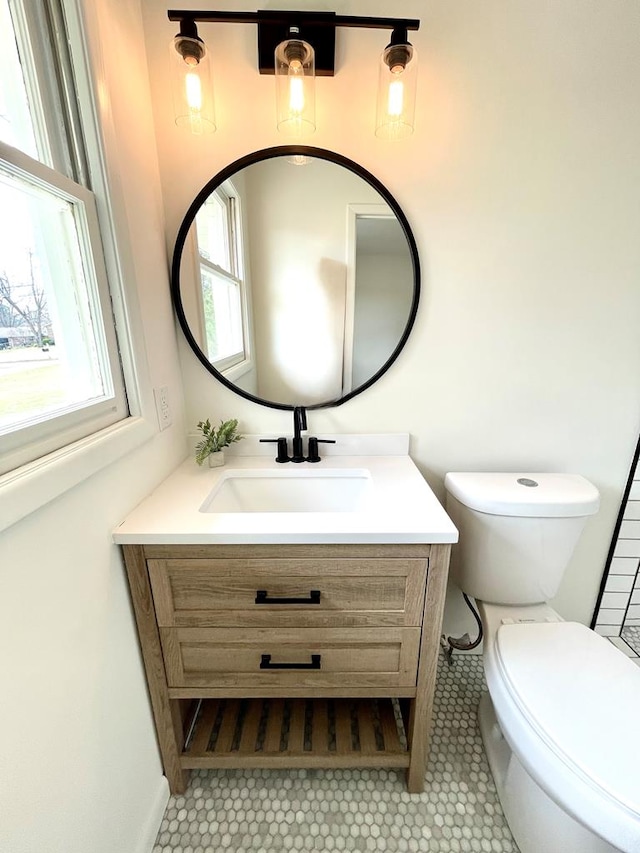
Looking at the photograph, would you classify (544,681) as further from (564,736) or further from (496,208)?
(496,208)

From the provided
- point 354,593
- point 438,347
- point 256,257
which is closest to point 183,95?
point 256,257

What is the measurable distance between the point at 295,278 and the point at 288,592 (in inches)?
35.6

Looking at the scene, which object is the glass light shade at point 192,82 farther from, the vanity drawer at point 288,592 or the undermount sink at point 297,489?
the vanity drawer at point 288,592

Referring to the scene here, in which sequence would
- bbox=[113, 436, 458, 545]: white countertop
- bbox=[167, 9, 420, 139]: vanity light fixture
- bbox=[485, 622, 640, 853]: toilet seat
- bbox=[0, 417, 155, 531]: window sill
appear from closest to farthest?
bbox=[0, 417, 155, 531]: window sill < bbox=[485, 622, 640, 853]: toilet seat < bbox=[113, 436, 458, 545]: white countertop < bbox=[167, 9, 420, 139]: vanity light fixture

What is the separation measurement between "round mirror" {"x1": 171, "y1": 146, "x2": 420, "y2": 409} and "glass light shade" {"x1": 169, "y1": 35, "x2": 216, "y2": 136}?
134 mm

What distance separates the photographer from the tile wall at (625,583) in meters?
1.27

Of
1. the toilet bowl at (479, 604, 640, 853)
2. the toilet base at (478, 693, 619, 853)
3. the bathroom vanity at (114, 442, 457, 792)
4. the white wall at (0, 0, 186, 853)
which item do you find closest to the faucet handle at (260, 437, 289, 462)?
the bathroom vanity at (114, 442, 457, 792)

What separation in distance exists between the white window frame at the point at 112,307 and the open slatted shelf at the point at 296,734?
915 millimetres

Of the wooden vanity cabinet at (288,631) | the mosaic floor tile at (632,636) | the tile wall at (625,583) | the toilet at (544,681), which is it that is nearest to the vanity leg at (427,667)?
the wooden vanity cabinet at (288,631)

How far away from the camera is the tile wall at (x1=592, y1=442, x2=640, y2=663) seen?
1.27m

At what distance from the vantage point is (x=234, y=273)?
3.62 ft

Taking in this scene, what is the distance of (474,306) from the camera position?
111 cm

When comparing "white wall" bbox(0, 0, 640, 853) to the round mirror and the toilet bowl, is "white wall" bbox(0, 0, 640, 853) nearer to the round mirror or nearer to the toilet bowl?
the round mirror

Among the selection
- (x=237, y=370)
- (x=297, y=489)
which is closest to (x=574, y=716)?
(x=297, y=489)
